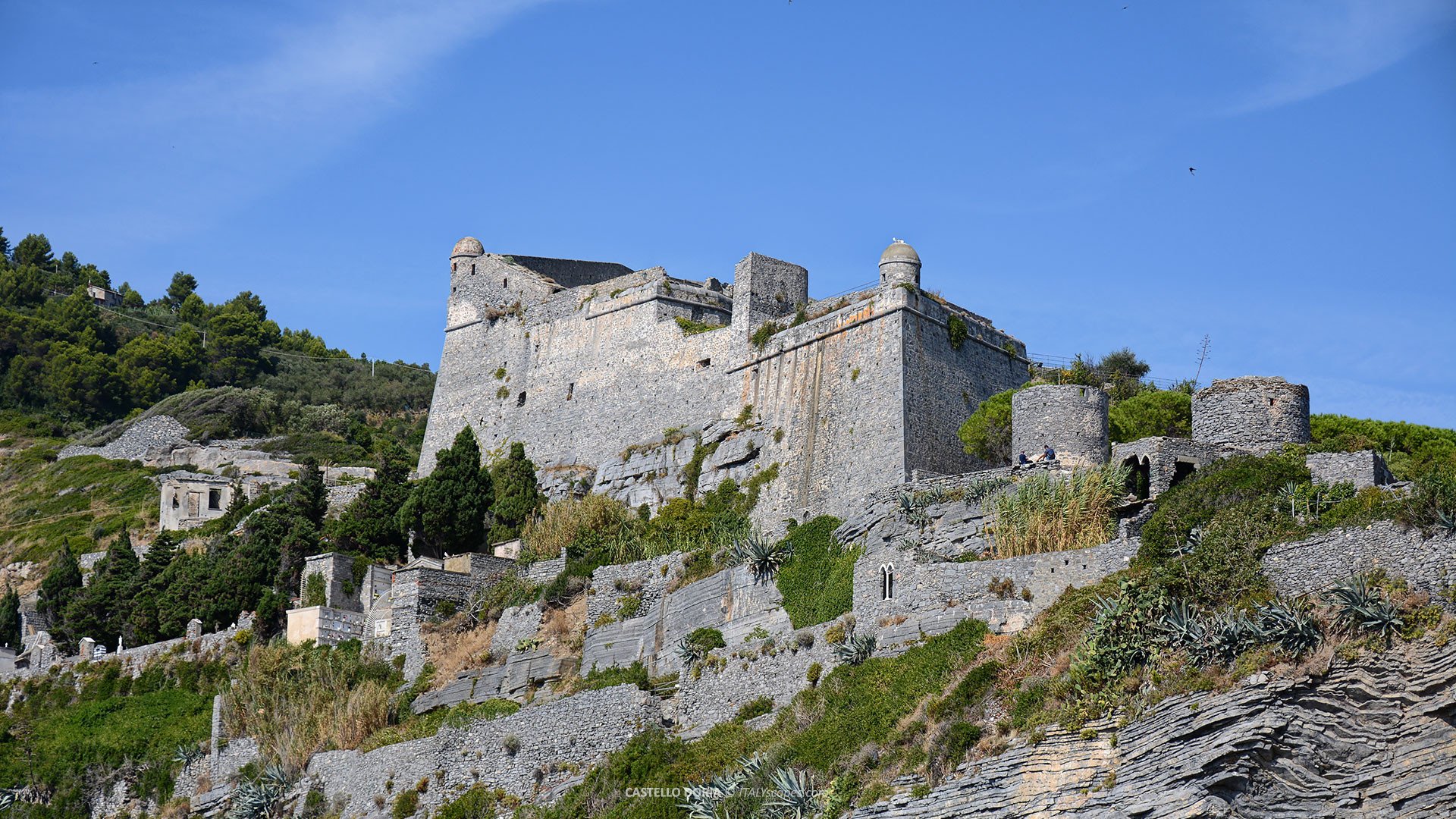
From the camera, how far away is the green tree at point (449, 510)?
42375mm

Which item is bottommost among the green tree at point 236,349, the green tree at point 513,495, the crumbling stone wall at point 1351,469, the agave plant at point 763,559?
the agave plant at point 763,559

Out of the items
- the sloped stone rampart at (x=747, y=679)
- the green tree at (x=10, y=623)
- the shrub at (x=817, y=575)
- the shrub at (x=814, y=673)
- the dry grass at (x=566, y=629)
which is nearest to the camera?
the shrub at (x=814, y=673)

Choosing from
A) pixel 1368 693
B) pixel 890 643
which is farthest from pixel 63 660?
pixel 1368 693

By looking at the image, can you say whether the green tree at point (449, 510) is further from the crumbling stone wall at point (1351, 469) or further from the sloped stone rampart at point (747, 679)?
the crumbling stone wall at point (1351, 469)

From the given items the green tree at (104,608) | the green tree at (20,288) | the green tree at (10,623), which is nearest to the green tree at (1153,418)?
the green tree at (104,608)

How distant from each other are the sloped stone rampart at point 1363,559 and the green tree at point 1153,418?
11.7 m

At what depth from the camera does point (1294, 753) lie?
70.5 feet

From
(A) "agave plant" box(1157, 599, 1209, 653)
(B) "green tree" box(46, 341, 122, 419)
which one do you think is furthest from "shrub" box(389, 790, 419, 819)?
(B) "green tree" box(46, 341, 122, 419)

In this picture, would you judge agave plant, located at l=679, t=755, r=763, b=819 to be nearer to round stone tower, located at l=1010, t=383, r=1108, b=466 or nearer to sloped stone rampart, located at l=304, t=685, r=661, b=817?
sloped stone rampart, located at l=304, t=685, r=661, b=817

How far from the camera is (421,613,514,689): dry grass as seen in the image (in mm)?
37062

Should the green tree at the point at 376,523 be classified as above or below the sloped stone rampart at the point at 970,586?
above

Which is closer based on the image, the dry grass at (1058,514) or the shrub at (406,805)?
the dry grass at (1058,514)

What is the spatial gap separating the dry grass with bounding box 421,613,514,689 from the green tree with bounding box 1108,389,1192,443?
12669 millimetres

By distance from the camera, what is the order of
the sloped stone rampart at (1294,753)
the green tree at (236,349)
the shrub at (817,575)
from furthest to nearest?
the green tree at (236,349), the shrub at (817,575), the sloped stone rampart at (1294,753)
